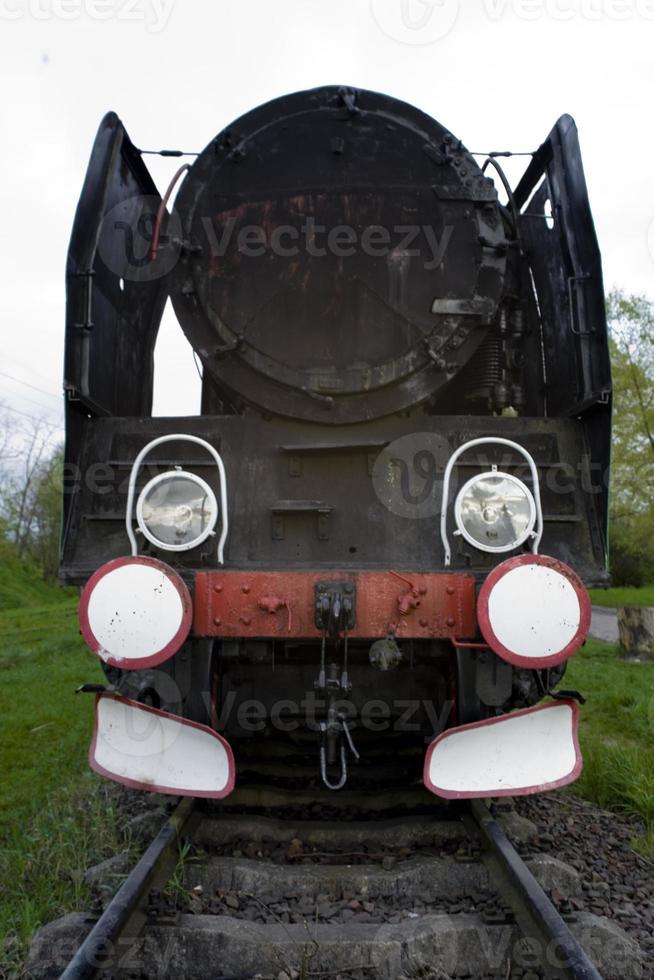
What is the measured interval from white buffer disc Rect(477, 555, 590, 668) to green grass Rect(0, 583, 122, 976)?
1.57 m

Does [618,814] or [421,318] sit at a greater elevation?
[421,318]

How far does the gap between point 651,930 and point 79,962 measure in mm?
1664

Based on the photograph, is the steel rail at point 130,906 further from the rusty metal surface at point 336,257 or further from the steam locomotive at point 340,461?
the rusty metal surface at point 336,257

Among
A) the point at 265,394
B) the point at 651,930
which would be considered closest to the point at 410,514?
the point at 265,394

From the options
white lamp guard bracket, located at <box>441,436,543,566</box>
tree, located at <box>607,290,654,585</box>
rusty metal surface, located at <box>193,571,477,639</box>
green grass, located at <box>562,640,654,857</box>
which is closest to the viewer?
rusty metal surface, located at <box>193,571,477,639</box>

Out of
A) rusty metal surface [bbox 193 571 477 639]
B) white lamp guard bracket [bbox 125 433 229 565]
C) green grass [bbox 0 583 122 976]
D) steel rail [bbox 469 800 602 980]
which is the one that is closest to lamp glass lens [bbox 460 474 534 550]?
rusty metal surface [bbox 193 571 477 639]

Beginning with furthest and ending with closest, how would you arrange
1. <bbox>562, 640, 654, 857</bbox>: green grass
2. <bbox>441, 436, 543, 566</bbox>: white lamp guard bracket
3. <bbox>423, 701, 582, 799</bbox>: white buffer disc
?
<bbox>562, 640, 654, 857</bbox>: green grass → <bbox>441, 436, 543, 566</bbox>: white lamp guard bracket → <bbox>423, 701, 582, 799</bbox>: white buffer disc

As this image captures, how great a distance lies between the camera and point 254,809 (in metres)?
3.49

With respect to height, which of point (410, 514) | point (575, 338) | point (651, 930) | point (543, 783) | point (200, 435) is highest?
point (575, 338)

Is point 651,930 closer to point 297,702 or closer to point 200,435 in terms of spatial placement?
point 297,702

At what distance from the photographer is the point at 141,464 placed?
3361mm

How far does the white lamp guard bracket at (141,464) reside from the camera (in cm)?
309

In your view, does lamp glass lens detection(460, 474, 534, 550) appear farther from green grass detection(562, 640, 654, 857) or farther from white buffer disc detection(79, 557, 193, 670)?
green grass detection(562, 640, 654, 857)

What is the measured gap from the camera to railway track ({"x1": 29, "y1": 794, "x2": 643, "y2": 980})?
87.8 inches
